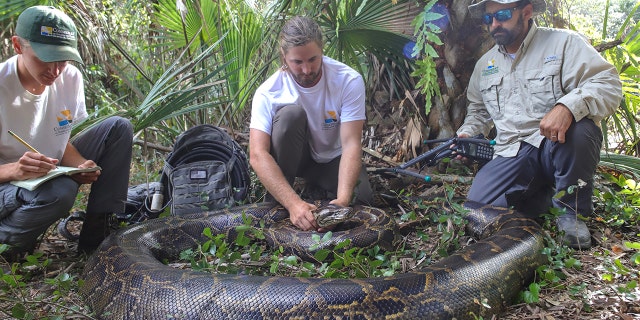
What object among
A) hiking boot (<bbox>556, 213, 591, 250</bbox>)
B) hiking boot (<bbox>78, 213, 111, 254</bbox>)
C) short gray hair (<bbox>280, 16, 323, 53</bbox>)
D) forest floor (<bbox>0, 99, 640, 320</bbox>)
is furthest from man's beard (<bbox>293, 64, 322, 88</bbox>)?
hiking boot (<bbox>556, 213, 591, 250</bbox>)

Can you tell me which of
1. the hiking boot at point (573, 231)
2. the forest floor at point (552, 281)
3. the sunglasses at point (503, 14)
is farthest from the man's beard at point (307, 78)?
the hiking boot at point (573, 231)

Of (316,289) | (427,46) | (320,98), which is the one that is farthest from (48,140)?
(427,46)

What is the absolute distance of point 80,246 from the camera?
459 centimetres

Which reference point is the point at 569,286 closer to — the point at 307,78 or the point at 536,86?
the point at 536,86

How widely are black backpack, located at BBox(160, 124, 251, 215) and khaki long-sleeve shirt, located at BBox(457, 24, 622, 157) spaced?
250 cm

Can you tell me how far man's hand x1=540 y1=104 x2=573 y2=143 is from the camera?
4.25 meters

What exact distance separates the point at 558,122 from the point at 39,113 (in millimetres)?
4528

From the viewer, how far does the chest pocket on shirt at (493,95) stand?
5081mm

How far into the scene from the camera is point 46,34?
3.86 meters

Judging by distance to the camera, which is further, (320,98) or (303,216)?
(320,98)

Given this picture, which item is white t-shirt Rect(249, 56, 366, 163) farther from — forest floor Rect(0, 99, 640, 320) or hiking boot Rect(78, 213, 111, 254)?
hiking boot Rect(78, 213, 111, 254)

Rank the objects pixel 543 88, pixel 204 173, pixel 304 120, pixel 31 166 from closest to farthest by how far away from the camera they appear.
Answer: pixel 31 166, pixel 543 88, pixel 304 120, pixel 204 173

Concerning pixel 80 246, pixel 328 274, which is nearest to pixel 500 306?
pixel 328 274

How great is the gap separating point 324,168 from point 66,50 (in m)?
2.80
